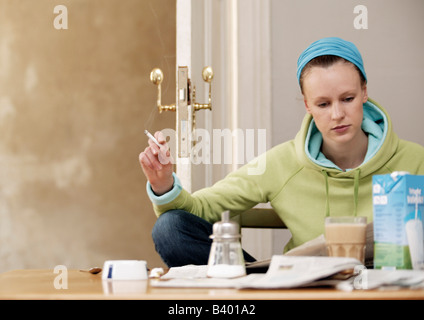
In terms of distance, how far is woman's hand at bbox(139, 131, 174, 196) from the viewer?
1258 millimetres

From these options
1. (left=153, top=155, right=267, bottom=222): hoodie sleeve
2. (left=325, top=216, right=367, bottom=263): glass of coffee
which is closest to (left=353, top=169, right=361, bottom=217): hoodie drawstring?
(left=153, top=155, right=267, bottom=222): hoodie sleeve

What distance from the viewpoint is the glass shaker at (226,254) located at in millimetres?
914

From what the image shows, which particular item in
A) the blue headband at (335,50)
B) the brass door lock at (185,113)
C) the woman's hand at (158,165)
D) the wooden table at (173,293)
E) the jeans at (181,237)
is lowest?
the jeans at (181,237)

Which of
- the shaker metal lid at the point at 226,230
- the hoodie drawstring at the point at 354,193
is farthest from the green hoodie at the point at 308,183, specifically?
the shaker metal lid at the point at 226,230

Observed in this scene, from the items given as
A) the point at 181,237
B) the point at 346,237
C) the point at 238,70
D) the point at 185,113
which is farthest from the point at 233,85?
the point at 346,237

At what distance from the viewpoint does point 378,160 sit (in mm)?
1461

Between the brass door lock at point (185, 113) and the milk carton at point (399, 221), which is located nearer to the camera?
the milk carton at point (399, 221)

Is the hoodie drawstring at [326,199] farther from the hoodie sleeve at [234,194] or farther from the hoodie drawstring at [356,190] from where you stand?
the hoodie sleeve at [234,194]

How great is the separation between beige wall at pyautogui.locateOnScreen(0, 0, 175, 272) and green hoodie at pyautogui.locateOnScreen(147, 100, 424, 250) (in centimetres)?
160

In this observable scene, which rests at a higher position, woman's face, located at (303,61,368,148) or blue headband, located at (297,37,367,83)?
blue headband, located at (297,37,367,83)

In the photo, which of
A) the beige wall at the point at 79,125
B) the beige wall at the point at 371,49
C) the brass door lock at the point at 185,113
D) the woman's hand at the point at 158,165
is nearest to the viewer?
the woman's hand at the point at 158,165

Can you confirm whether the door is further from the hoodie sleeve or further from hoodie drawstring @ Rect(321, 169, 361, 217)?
hoodie drawstring @ Rect(321, 169, 361, 217)
